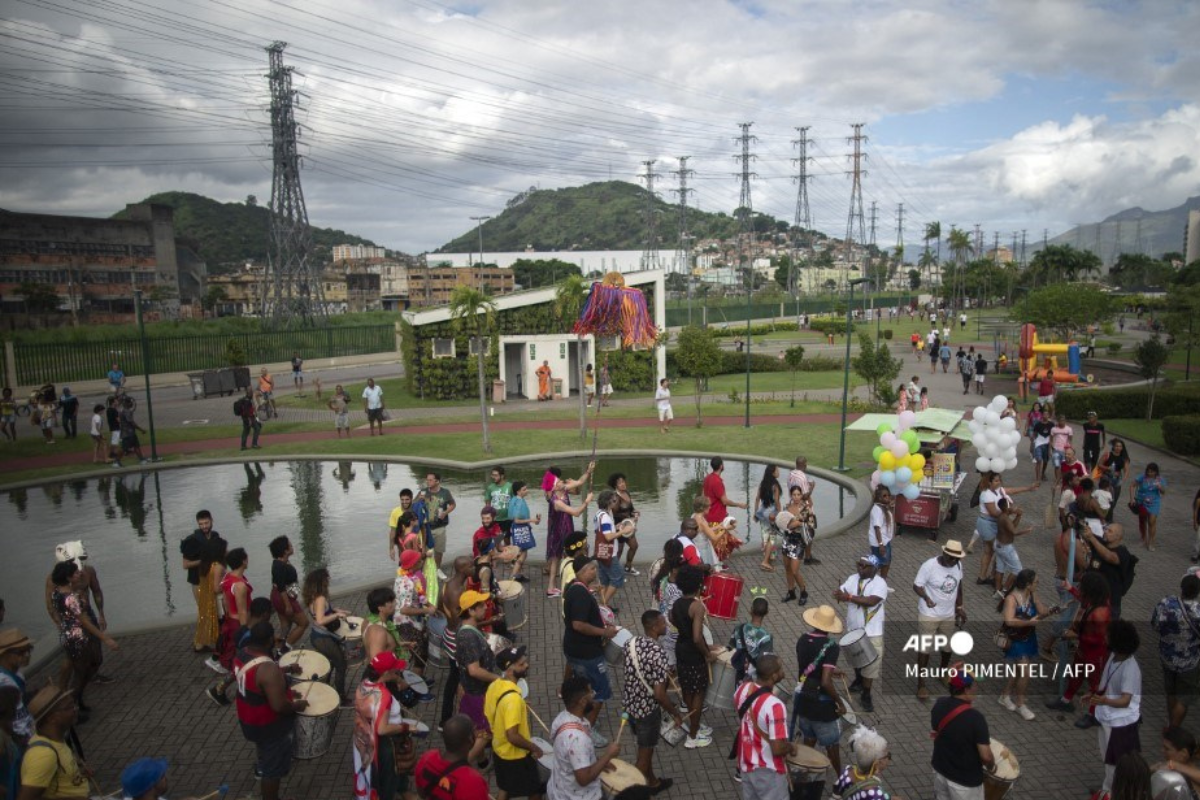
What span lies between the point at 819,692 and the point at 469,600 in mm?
3316

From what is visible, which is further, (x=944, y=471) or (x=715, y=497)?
(x=944, y=471)

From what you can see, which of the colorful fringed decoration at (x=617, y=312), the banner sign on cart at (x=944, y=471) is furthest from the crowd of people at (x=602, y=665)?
the colorful fringed decoration at (x=617, y=312)

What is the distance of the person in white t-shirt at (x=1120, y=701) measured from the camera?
6605 millimetres

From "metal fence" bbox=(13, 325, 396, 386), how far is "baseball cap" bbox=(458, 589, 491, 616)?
27586mm

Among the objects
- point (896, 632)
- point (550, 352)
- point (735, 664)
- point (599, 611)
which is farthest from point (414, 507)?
point (550, 352)

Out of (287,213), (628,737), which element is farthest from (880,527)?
(287,213)

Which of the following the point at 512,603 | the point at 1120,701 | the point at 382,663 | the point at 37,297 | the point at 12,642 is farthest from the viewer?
the point at 37,297

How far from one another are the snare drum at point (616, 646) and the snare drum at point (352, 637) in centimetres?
260

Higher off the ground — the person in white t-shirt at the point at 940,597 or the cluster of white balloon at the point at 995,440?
the cluster of white balloon at the point at 995,440

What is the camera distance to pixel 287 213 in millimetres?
63219

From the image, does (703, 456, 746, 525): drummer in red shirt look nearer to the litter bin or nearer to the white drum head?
the white drum head

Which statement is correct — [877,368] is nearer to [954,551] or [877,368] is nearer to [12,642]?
[954,551]

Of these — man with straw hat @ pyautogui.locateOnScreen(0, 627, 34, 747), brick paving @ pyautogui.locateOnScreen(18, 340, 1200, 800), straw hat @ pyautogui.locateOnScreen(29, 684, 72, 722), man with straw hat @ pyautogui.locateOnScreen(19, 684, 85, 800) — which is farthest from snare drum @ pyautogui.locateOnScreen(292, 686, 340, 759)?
man with straw hat @ pyautogui.locateOnScreen(0, 627, 34, 747)

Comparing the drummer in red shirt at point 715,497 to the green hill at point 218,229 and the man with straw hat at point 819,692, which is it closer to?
the man with straw hat at point 819,692
